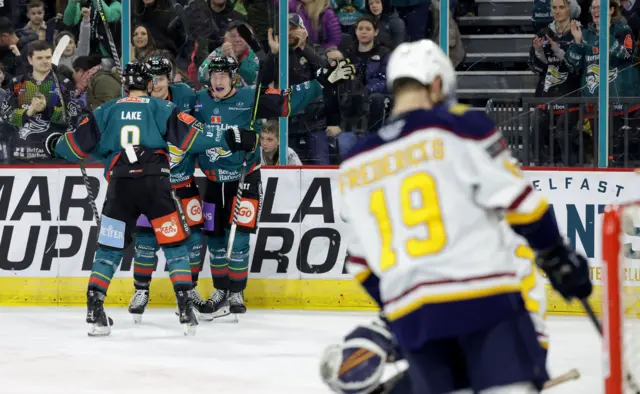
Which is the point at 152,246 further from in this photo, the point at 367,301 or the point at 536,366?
the point at 536,366

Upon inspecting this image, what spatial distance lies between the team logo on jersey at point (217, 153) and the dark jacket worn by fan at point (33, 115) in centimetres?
113

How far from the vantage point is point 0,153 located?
23.9 ft

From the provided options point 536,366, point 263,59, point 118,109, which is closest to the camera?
point 536,366

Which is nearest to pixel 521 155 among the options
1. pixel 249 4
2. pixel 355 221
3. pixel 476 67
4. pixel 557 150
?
pixel 557 150

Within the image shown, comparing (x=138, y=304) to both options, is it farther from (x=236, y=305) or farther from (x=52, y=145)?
(x=52, y=145)

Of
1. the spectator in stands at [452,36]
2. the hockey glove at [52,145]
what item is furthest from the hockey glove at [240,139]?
the spectator in stands at [452,36]

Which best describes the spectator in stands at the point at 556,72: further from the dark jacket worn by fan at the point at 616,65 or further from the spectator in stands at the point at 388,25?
the spectator in stands at the point at 388,25

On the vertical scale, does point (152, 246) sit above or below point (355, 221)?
below

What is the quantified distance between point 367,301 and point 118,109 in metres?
1.90

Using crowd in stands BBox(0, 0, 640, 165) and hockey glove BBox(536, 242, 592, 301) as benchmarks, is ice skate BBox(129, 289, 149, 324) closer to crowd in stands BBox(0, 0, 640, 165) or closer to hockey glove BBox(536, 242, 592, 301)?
crowd in stands BBox(0, 0, 640, 165)

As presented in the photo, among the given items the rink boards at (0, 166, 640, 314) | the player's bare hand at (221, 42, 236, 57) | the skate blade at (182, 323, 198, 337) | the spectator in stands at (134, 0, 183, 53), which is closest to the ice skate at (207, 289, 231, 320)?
the rink boards at (0, 166, 640, 314)

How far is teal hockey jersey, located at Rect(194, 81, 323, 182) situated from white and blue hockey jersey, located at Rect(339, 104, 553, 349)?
14.0 feet

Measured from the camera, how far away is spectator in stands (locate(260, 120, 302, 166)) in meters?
7.10

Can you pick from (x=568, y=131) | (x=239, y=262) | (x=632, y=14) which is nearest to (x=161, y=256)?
(x=239, y=262)
